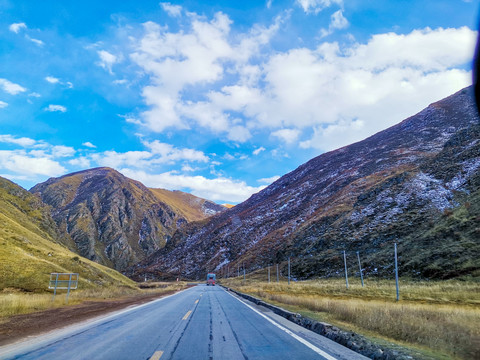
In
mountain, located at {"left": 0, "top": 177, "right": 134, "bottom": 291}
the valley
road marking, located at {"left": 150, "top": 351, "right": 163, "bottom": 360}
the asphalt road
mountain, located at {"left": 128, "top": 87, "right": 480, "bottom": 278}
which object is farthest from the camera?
mountain, located at {"left": 128, "top": 87, "right": 480, "bottom": 278}

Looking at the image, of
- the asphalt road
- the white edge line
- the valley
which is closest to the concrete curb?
the asphalt road

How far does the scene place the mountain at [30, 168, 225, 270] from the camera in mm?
145125

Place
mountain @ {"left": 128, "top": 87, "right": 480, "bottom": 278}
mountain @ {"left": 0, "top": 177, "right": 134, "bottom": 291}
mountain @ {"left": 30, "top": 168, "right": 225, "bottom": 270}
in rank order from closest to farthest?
1. mountain @ {"left": 0, "top": 177, "right": 134, "bottom": 291}
2. mountain @ {"left": 128, "top": 87, "right": 480, "bottom": 278}
3. mountain @ {"left": 30, "top": 168, "right": 225, "bottom": 270}

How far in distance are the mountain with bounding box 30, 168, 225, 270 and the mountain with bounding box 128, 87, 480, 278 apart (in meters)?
28.8

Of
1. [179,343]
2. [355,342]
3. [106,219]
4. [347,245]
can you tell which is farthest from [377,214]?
[106,219]

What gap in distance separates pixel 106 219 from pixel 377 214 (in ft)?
475

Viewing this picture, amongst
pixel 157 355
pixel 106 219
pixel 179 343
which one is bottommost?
pixel 179 343

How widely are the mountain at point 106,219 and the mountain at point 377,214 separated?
1135 inches

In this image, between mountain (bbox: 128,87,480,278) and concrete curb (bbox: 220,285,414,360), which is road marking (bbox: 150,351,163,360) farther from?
mountain (bbox: 128,87,480,278)

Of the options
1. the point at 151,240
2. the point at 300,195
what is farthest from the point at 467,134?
the point at 151,240

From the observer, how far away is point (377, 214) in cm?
5209

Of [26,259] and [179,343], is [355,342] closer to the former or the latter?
[179,343]

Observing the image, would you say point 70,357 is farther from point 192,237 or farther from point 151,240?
point 151,240

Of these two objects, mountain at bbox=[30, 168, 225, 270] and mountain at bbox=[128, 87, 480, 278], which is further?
mountain at bbox=[30, 168, 225, 270]
